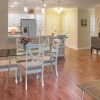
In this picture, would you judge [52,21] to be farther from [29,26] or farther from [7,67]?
[7,67]

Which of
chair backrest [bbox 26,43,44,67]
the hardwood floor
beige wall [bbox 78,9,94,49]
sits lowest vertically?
the hardwood floor

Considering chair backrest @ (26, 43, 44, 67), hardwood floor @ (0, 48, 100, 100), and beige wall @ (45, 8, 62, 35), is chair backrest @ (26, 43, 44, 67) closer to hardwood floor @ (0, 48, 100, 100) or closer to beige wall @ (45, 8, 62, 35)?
hardwood floor @ (0, 48, 100, 100)

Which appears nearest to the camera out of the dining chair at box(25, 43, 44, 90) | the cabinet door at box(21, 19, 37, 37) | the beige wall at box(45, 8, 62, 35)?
the dining chair at box(25, 43, 44, 90)

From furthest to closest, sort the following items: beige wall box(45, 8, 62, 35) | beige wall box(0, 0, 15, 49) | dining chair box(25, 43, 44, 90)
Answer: beige wall box(45, 8, 62, 35), beige wall box(0, 0, 15, 49), dining chair box(25, 43, 44, 90)

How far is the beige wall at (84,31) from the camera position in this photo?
10.5 metres

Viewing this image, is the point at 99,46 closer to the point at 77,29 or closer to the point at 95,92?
the point at 77,29

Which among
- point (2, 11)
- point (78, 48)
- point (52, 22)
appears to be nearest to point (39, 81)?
point (2, 11)

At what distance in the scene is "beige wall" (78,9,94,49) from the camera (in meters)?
10.5

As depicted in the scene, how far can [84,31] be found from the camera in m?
10.7

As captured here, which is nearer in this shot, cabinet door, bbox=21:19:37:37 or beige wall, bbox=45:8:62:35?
cabinet door, bbox=21:19:37:37

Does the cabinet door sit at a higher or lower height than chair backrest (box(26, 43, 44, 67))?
higher

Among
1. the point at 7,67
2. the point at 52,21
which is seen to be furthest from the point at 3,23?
the point at 52,21

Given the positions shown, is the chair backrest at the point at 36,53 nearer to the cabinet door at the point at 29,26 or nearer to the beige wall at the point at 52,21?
the cabinet door at the point at 29,26

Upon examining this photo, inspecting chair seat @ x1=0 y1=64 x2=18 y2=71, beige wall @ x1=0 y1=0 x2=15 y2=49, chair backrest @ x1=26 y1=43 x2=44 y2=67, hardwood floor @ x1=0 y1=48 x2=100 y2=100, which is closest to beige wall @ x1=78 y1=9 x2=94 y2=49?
hardwood floor @ x1=0 y1=48 x2=100 y2=100
